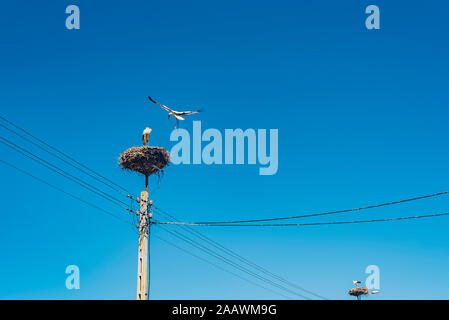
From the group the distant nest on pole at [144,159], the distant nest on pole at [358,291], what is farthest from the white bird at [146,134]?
the distant nest on pole at [358,291]

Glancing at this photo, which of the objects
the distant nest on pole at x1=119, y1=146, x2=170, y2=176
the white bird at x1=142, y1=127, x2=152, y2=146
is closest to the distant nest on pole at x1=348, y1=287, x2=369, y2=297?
the distant nest on pole at x1=119, y1=146, x2=170, y2=176

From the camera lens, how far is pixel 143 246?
70.6ft

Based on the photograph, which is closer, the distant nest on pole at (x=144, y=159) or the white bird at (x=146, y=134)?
the distant nest on pole at (x=144, y=159)

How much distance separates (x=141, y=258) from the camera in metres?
21.3

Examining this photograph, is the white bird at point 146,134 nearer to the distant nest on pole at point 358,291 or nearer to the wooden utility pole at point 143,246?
the wooden utility pole at point 143,246

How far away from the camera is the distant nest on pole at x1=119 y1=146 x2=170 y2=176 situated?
23859mm

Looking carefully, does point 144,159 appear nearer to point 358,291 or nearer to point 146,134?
point 146,134

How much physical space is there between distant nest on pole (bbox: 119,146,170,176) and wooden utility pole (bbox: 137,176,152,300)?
1.37 metres

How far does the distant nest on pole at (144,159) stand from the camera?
23.9 meters

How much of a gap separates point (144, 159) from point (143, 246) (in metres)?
4.07

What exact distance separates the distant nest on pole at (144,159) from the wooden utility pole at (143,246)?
4.49ft
